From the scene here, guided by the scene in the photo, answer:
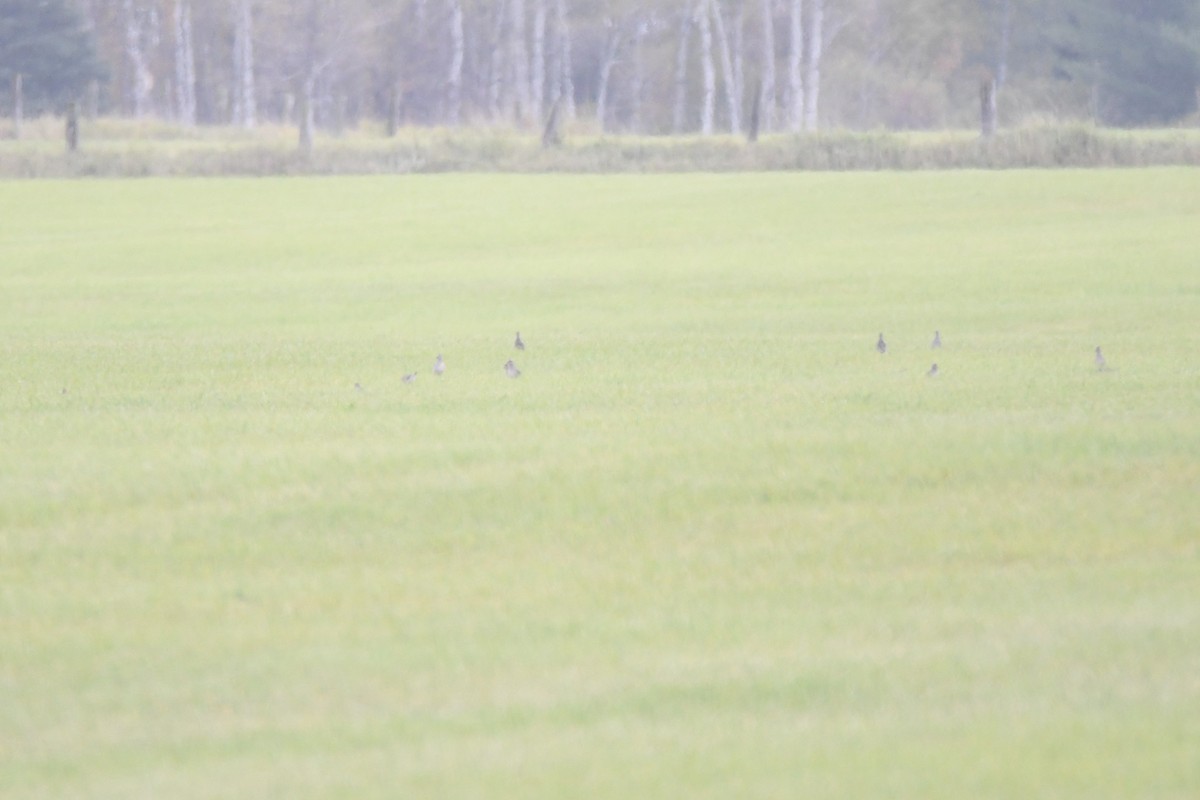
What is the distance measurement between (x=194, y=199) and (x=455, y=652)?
101 feet


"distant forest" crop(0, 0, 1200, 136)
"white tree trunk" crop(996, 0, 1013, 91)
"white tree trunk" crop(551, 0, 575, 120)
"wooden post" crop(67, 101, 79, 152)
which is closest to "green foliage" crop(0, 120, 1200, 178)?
"wooden post" crop(67, 101, 79, 152)

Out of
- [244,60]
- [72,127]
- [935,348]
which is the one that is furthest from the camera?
[244,60]

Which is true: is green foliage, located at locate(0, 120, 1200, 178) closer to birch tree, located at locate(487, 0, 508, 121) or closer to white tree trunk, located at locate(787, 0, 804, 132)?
white tree trunk, located at locate(787, 0, 804, 132)

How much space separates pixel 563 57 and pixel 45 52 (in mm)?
19239

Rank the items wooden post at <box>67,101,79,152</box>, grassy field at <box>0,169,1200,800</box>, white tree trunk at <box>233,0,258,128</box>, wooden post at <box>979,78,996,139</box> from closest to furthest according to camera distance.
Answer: grassy field at <box>0,169,1200,800</box> < wooden post at <box>979,78,996,139</box> < wooden post at <box>67,101,79,152</box> < white tree trunk at <box>233,0,258,128</box>

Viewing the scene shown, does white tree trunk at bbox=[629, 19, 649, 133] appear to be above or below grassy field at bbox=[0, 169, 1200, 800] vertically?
above

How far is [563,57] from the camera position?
74.3 m

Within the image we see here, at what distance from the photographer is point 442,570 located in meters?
8.02

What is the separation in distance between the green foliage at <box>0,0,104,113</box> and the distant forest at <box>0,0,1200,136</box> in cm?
7

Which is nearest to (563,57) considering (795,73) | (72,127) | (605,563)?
(795,73)

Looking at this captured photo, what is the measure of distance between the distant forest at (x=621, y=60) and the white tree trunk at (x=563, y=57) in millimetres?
140

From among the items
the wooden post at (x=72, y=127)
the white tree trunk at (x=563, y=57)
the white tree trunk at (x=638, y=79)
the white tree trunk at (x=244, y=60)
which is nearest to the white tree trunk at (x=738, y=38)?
the white tree trunk at (x=638, y=79)

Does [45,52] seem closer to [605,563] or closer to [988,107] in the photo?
[988,107]

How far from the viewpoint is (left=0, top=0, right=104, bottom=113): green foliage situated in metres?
69.3
